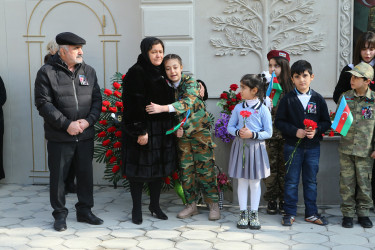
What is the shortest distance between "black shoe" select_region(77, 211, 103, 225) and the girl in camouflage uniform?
183 cm

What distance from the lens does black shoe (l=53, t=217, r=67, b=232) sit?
4.93 meters

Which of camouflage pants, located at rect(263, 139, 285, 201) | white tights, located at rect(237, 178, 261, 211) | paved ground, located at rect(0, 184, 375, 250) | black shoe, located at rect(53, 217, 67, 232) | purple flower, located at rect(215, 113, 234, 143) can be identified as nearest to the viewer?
paved ground, located at rect(0, 184, 375, 250)

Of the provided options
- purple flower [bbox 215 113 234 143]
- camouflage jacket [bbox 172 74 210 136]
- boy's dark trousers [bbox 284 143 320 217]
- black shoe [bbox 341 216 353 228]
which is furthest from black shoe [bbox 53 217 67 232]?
black shoe [bbox 341 216 353 228]

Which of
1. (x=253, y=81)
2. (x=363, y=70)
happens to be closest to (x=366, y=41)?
(x=363, y=70)

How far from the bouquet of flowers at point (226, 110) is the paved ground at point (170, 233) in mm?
834

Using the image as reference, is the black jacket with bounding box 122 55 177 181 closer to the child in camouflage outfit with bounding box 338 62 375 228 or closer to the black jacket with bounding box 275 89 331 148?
the black jacket with bounding box 275 89 331 148

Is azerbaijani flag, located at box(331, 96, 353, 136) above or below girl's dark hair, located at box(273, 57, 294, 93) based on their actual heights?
below

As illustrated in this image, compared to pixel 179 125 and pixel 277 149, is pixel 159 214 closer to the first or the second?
pixel 179 125

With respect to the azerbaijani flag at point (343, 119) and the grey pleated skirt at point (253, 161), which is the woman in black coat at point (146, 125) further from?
the azerbaijani flag at point (343, 119)

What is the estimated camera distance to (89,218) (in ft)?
16.9

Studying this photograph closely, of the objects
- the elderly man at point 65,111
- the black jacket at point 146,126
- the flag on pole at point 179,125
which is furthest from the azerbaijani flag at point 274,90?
the elderly man at point 65,111

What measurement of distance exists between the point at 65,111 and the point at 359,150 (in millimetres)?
2935

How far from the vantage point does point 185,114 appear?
200 inches

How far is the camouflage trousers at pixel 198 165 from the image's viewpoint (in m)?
5.21
